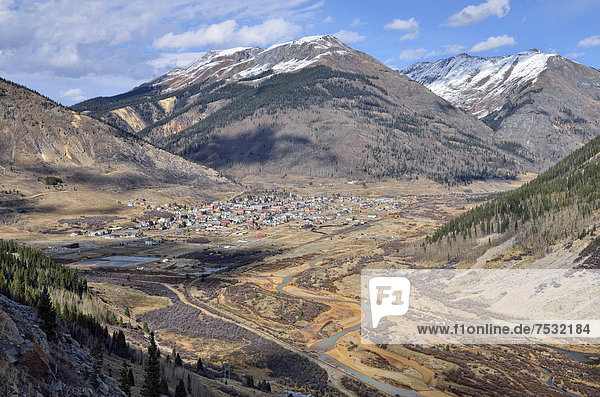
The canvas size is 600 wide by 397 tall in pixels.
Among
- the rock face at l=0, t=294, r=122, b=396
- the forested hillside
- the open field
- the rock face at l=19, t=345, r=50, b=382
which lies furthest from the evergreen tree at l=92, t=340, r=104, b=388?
the forested hillside

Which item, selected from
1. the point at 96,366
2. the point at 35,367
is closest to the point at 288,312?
the point at 96,366

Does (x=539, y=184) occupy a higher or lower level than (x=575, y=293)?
higher

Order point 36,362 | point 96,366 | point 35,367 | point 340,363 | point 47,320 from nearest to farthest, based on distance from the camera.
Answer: point 35,367 < point 36,362 < point 96,366 < point 47,320 < point 340,363

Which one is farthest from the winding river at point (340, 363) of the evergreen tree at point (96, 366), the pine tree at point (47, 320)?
the pine tree at point (47, 320)

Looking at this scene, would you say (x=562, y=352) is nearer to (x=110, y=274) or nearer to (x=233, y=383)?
(x=233, y=383)

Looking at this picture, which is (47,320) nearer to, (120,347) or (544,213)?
(120,347)

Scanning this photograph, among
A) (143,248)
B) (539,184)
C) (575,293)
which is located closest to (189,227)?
(143,248)

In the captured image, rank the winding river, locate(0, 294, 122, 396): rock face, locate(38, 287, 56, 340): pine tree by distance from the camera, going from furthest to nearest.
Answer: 1. the winding river
2. locate(38, 287, 56, 340): pine tree
3. locate(0, 294, 122, 396): rock face

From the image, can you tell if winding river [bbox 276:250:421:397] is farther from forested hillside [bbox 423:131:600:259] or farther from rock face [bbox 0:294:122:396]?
forested hillside [bbox 423:131:600:259]

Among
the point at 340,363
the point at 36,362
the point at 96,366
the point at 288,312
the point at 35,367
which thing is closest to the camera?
the point at 35,367

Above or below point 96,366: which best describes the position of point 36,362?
above

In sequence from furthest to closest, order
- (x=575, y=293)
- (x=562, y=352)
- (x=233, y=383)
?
1. (x=575, y=293)
2. (x=562, y=352)
3. (x=233, y=383)
